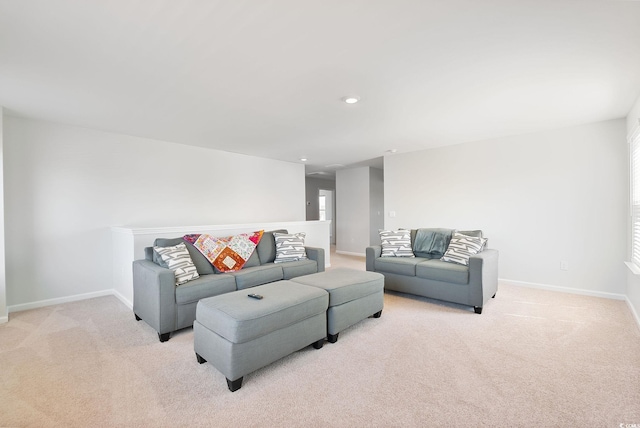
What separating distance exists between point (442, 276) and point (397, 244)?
2.88ft

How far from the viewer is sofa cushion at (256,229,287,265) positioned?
3.98 metres

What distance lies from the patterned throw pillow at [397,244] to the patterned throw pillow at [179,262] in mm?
2573

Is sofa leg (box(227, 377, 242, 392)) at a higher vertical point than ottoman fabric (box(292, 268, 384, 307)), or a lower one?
A: lower

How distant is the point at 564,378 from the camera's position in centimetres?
200

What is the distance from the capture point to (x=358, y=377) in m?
2.03

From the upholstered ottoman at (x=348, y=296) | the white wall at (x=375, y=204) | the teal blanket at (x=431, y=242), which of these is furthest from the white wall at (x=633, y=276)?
the white wall at (x=375, y=204)

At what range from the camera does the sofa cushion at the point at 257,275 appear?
324 centimetres

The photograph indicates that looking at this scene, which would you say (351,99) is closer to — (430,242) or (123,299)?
(430,242)

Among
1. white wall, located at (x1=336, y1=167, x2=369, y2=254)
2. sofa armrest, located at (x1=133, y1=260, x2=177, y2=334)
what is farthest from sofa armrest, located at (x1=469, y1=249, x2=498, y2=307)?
white wall, located at (x1=336, y1=167, x2=369, y2=254)

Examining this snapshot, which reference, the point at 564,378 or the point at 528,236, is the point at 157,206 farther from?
the point at 528,236

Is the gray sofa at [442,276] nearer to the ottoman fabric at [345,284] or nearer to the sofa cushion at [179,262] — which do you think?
the ottoman fabric at [345,284]

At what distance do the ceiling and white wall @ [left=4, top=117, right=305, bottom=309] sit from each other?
16.2 inches

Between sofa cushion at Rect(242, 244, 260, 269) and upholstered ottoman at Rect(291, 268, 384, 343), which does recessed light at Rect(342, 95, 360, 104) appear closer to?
upholstered ottoman at Rect(291, 268, 384, 343)

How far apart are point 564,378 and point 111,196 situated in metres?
5.27
